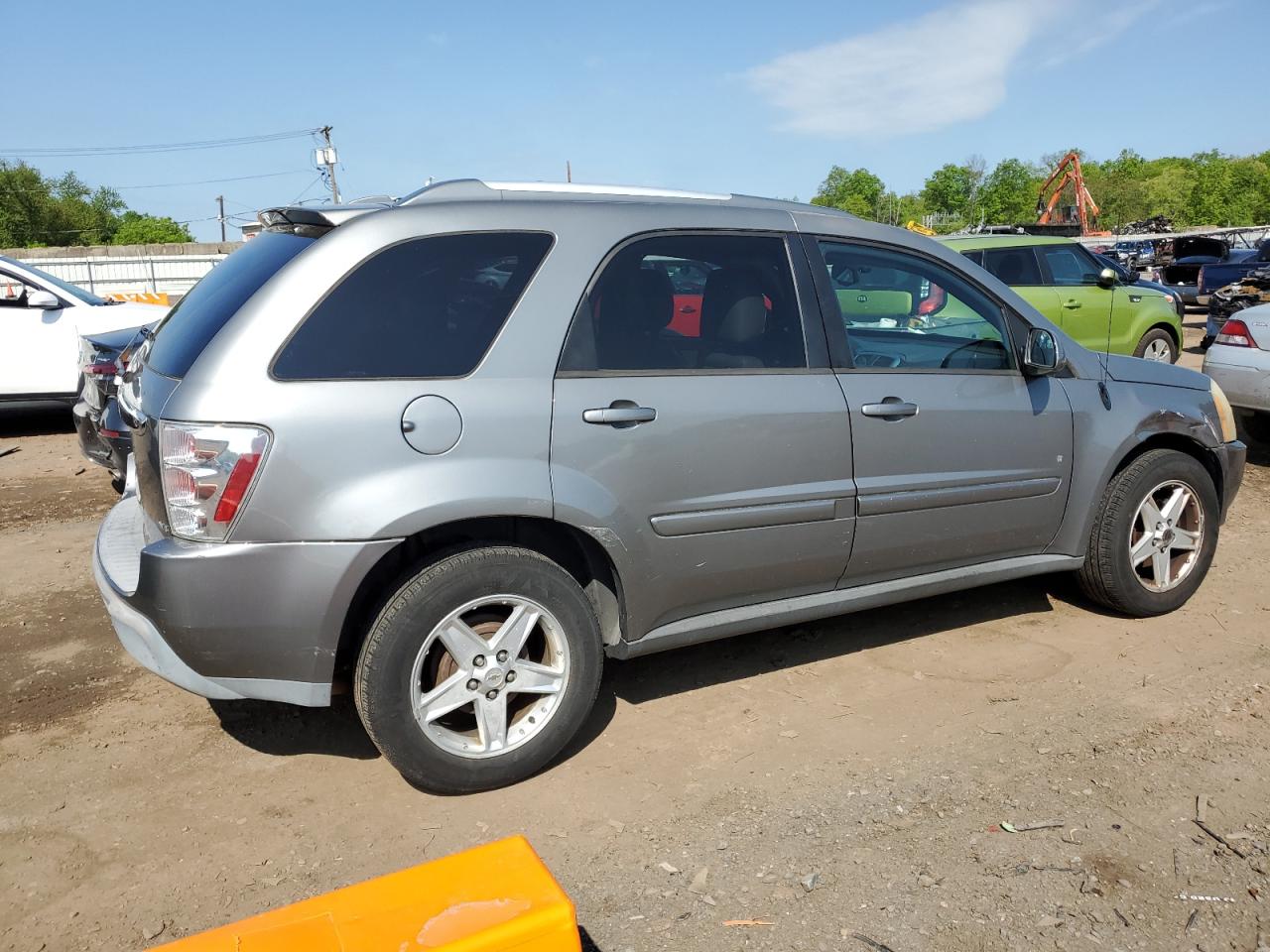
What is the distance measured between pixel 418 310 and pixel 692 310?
3.32 feet

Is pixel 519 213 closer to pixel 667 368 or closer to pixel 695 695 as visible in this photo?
pixel 667 368

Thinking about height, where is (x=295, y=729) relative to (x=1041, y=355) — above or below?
below

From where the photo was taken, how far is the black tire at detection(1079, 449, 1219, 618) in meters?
4.55

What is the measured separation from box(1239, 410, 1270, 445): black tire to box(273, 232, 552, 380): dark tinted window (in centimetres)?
721

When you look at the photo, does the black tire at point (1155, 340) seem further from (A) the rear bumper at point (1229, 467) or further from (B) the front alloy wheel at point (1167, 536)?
(B) the front alloy wheel at point (1167, 536)

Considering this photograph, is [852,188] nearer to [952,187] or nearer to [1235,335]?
[952,187]

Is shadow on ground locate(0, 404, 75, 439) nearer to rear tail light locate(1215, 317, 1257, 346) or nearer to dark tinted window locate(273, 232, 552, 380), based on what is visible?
dark tinted window locate(273, 232, 552, 380)

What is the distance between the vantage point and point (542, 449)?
3223 mm

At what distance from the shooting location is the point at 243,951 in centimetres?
212

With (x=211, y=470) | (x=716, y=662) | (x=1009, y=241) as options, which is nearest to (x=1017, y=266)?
(x=1009, y=241)

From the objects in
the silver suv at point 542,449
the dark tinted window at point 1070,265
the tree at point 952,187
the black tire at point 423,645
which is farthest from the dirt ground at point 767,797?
the tree at point 952,187

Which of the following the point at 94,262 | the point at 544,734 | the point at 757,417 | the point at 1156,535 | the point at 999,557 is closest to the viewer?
the point at 544,734

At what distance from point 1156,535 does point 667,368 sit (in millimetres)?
2628

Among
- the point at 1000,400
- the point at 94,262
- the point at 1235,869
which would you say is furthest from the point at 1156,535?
the point at 94,262
